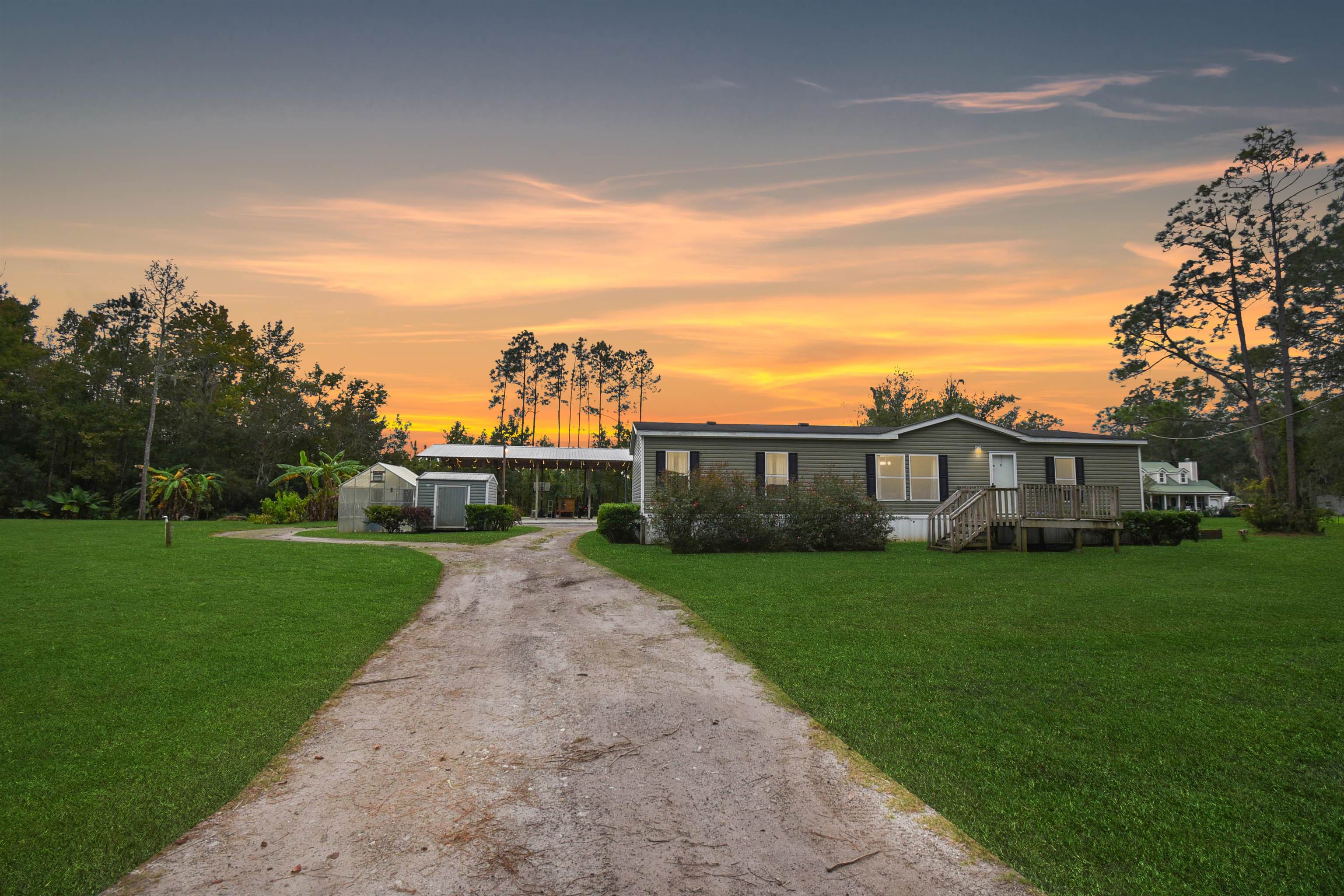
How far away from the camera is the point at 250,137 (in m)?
16.8

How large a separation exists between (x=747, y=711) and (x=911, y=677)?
1.75 metres

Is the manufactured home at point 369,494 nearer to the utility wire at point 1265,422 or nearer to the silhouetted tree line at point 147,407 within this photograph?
the silhouetted tree line at point 147,407

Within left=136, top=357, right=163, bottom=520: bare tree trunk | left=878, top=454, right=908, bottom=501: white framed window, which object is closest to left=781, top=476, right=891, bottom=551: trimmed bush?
left=878, top=454, right=908, bottom=501: white framed window

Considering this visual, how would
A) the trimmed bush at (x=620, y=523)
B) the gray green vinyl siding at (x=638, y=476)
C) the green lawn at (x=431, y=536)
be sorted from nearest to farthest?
the trimmed bush at (x=620, y=523) → the green lawn at (x=431, y=536) → the gray green vinyl siding at (x=638, y=476)

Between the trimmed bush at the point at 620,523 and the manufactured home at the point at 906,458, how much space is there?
1.79ft

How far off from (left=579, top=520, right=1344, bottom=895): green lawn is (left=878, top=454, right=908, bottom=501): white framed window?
11.1m

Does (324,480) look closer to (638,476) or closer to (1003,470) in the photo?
(638,476)

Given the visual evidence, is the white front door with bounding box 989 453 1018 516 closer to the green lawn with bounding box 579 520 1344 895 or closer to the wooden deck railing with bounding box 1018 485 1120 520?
the wooden deck railing with bounding box 1018 485 1120 520

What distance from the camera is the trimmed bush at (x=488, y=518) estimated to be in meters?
26.2

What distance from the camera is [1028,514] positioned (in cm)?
1759

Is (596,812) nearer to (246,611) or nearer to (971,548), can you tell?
(246,611)

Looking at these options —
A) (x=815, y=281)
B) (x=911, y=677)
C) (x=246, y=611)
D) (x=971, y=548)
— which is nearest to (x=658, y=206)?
(x=815, y=281)

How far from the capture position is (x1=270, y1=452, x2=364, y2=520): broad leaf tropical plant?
34.5 meters

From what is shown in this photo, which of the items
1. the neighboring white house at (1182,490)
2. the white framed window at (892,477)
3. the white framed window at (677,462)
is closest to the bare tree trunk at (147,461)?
the white framed window at (677,462)
